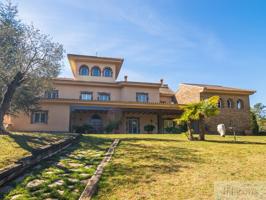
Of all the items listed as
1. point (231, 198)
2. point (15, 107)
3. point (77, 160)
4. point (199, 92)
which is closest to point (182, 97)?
point (199, 92)

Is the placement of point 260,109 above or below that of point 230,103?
above

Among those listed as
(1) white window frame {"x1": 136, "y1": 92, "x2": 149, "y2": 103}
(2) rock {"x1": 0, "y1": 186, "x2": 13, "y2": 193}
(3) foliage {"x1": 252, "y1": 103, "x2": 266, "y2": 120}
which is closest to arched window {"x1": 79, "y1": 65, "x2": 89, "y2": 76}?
(1) white window frame {"x1": 136, "y1": 92, "x2": 149, "y2": 103}

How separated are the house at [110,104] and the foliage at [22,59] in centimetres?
519

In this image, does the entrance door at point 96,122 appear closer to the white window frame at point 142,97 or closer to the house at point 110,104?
the house at point 110,104

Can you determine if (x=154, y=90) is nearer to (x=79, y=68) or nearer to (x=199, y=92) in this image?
(x=199, y=92)

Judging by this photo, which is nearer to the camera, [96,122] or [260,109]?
[96,122]

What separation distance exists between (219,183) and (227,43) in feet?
49.1

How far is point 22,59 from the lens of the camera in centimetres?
1402

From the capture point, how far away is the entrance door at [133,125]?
87.3ft

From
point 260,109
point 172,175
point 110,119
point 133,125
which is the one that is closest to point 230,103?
point 133,125

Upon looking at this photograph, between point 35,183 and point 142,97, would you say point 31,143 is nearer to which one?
point 35,183

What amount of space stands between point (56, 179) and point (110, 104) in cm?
1822

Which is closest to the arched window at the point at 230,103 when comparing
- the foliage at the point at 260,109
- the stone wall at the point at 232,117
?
the stone wall at the point at 232,117

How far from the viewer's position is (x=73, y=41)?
1633cm
